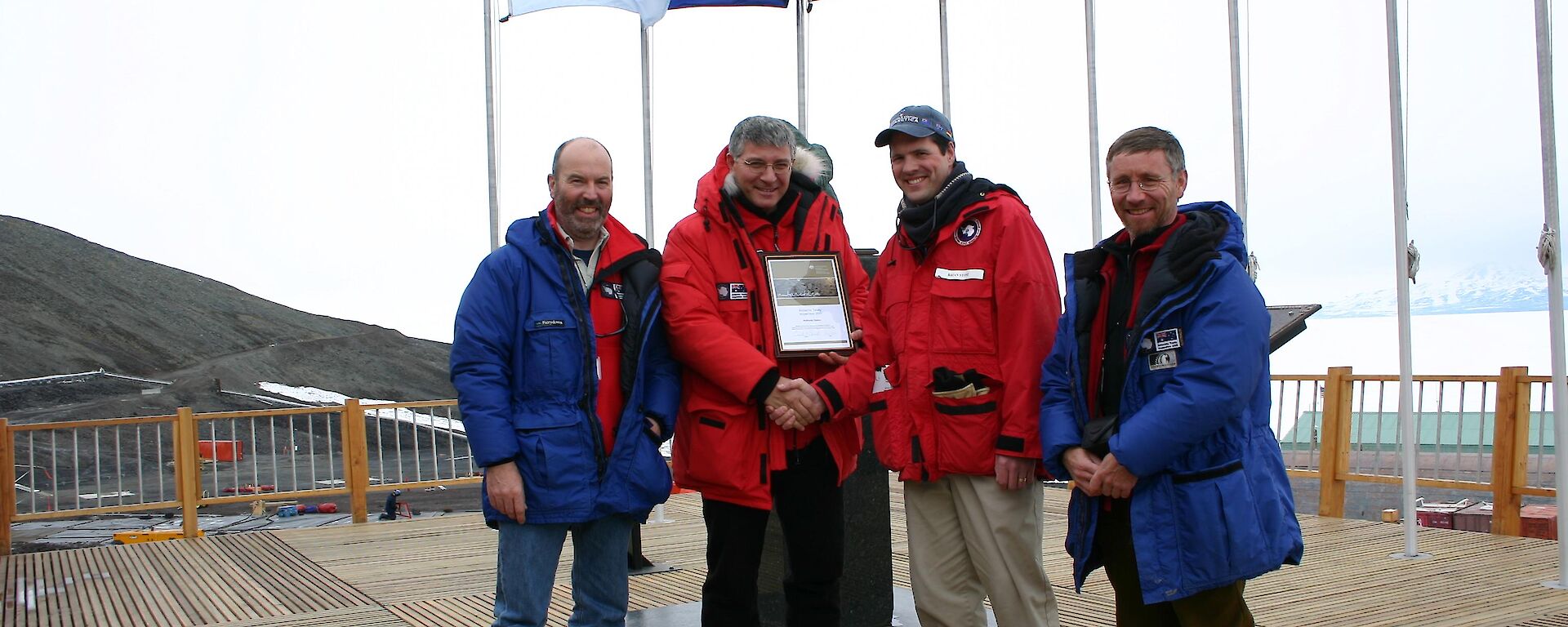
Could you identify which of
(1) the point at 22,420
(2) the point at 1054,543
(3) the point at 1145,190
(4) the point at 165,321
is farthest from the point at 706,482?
(4) the point at 165,321

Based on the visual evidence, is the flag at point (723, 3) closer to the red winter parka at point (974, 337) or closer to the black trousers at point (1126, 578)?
the red winter parka at point (974, 337)

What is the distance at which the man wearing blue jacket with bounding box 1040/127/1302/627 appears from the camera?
7.86 ft

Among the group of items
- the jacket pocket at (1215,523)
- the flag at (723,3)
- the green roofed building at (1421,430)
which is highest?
the flag at (723,3)

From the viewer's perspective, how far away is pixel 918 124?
2891mm

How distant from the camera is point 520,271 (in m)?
2.90

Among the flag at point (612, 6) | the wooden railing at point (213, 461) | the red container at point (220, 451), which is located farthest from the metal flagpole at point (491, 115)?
the red container at point (220, 451)

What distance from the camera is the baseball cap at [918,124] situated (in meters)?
2.88

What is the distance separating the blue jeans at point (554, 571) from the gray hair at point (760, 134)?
105 centimetres

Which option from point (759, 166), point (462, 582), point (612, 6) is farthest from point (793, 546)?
point (612, 6)

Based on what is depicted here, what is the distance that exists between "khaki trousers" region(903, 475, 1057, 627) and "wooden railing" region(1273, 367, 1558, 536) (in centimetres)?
480

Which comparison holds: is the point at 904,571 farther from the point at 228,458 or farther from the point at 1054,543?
the point at 228,458

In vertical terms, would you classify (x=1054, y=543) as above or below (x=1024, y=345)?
below

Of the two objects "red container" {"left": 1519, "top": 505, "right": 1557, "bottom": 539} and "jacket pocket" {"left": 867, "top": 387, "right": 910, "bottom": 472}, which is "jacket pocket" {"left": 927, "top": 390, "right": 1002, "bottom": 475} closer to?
"jacket pocket" {"left": 867, "top": 387, "right": 910, "bottom": 472}

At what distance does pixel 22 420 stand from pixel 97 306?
15.0m
